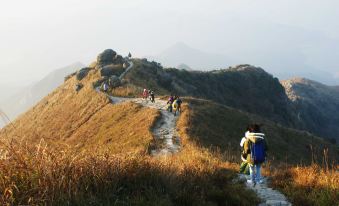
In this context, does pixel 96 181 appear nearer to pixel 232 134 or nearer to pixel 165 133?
pixel 165 133

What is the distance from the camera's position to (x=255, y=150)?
13.7m

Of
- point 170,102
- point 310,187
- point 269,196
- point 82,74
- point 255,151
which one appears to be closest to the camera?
point 310,187

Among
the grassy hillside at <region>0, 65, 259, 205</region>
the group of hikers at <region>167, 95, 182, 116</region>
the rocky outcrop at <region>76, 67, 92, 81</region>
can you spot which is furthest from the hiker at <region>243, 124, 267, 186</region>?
the rocky outcrop at <region>76, 67, 92, 81</region>

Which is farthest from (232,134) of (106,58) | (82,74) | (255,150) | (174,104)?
(106,58)

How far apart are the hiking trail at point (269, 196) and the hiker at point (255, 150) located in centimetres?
43

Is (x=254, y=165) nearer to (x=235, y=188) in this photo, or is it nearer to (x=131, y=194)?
(x=235, y=188)

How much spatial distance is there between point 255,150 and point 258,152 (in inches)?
4.4

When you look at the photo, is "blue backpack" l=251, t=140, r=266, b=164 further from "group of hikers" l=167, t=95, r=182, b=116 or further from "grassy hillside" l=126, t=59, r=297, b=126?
"grassy hillside" l=126, t=59, r=297, b=126

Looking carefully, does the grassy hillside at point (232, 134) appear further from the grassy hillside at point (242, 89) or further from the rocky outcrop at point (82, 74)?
the rocky outcrop at point (82, 74)

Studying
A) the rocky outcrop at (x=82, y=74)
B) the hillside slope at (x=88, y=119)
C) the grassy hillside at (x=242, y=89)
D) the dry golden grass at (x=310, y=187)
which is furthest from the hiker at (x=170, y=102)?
the rocky outcrop at (x=82, y=74)

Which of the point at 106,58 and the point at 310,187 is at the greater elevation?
the point at 310,187

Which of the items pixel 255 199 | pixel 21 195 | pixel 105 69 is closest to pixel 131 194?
pixel 21 195

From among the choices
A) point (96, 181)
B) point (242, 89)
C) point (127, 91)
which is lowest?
point (242, 89)

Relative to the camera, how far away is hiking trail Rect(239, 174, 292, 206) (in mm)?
10414
